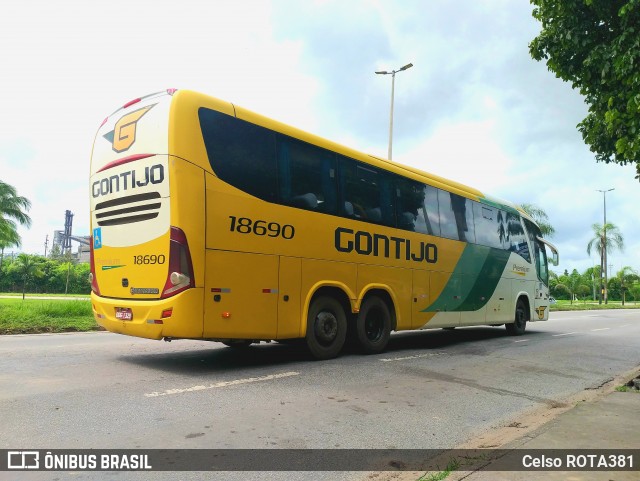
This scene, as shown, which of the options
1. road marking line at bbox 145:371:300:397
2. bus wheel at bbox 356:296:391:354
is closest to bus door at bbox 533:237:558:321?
bus wheel at bbox 356:296:391:354

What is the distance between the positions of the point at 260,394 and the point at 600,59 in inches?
258

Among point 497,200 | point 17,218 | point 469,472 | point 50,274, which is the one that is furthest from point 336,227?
point 50,274

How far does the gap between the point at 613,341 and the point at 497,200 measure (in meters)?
5.11

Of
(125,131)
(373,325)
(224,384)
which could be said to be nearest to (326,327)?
(373,325)

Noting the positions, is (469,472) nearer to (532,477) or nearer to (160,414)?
(532,477)

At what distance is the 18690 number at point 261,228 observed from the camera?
22.3 feet

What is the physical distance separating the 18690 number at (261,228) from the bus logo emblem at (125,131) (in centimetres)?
189

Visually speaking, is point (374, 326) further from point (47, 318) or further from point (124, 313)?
point (47, 318)

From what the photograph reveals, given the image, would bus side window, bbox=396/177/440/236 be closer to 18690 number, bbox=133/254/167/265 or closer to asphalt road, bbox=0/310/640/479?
asphalt road, bbox=0/310/640/479

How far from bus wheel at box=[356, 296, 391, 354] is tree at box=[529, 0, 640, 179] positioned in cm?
450

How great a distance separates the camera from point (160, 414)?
15.5ft

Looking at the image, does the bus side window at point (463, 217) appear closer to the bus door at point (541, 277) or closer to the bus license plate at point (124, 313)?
the bus door at point (541, 277)

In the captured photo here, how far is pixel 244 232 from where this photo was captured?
6.87 metres

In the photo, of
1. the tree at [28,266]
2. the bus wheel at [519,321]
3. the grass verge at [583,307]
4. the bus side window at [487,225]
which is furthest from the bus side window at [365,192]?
the tree at [28,266]
